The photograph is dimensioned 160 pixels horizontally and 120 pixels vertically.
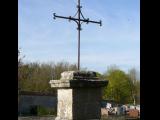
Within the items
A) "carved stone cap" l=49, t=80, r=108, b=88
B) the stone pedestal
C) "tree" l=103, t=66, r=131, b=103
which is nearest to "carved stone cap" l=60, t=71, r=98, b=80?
the stone pedestal

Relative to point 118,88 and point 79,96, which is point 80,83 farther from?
point 118,88

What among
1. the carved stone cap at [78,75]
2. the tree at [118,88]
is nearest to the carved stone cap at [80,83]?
the carved stone cap at [78,75]

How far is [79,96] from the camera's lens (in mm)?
6801

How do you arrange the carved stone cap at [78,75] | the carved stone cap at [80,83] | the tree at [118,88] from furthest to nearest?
the tree at [118,88] → the carved stone cap at [78,75] → the carved stone cap at [80,83]

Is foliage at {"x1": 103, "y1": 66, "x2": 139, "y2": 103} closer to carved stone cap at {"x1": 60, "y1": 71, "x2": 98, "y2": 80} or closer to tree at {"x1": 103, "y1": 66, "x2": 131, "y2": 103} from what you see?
tree at {"x1": 103, "y1": 66, "x2": 131, "y2": 103}

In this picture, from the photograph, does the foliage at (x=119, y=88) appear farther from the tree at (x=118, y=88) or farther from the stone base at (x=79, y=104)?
the stone base at (x=79, y=104)

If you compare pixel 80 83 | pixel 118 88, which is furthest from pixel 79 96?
pixel 118 88

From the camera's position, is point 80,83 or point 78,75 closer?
point 80,83

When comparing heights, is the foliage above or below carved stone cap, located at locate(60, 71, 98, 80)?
below

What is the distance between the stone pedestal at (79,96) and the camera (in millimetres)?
6699

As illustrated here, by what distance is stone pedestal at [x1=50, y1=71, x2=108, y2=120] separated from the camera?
6699 mm

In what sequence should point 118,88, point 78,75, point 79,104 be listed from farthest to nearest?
point 118,88 < point 78,75 < point 79,104
